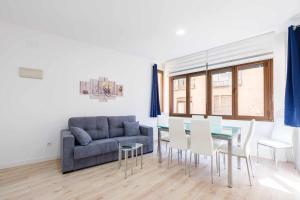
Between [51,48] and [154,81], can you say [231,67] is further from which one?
[51,48]

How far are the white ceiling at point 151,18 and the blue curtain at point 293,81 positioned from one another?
38cm

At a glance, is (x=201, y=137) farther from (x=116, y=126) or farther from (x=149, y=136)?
(x=116, y=126)

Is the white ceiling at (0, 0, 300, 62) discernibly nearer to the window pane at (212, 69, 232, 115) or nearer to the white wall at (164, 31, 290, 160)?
the white wall at (164, 31, 290, 160)

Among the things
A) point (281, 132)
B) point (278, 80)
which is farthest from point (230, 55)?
point (281, 132)

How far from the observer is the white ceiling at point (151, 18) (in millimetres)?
2303

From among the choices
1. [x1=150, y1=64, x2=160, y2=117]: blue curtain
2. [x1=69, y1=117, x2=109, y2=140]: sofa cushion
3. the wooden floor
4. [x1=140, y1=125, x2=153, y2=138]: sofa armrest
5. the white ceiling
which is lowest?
the wooden floor

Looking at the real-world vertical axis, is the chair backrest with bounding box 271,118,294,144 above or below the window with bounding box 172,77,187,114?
below

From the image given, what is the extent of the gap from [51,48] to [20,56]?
57 cm

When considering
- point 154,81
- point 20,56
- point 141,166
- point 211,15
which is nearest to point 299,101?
point 211,15

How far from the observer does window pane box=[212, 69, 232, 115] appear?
4137 millimetres

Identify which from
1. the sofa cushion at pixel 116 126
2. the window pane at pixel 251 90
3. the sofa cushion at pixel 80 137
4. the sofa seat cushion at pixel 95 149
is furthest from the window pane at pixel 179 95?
the sofa cushion at pixel 80 137

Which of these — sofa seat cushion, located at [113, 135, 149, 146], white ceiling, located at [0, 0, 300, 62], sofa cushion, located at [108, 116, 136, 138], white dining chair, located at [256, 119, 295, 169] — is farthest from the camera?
sofa cushion, located at [108, 116, 136, 138]

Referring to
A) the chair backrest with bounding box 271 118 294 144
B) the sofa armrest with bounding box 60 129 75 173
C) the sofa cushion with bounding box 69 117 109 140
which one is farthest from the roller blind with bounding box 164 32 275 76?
the sofa armrest with bounding box 60 129 75 173

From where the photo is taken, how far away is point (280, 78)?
10.6 ft
